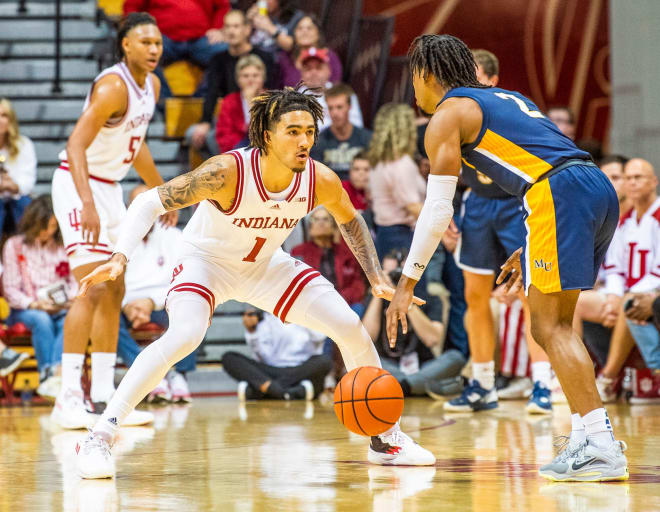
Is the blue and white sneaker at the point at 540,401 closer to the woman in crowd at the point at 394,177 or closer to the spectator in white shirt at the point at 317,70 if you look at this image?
the woman in crowd at the point at 394,177

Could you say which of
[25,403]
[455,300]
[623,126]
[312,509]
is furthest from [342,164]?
[312,509]

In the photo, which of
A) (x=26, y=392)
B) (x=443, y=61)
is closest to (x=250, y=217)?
(x=443, y=61)

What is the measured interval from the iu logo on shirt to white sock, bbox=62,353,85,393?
4411mm

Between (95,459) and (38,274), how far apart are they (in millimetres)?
4709

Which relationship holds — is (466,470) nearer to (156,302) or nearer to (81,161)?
(81,161)

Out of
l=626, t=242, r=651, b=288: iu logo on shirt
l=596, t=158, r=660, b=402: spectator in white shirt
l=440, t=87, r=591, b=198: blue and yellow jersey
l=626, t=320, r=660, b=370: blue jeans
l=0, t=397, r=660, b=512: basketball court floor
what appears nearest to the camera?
l=0, t=397, r=660, b=512: basketball court floor

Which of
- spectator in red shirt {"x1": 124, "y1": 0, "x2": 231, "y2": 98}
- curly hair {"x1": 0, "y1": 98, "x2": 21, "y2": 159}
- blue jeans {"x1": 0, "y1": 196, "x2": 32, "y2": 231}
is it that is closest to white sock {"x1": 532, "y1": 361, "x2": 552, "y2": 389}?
blue jeans {"x1": 0, "y1": 196, "x2": 32, "y2": 231}

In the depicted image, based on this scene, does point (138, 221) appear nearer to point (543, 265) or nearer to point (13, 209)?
point (543, 265)

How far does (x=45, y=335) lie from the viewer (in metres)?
8.53

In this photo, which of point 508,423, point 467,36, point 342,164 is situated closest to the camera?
point 508,423

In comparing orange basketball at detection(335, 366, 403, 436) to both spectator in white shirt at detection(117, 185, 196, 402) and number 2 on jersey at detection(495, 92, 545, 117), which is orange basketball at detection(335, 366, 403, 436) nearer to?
number 2 on jersey at detection(495, 92, 545, 117)

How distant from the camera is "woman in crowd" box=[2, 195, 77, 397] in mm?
8617

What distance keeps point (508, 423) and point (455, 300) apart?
2.78m

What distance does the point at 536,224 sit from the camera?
4355 millimetres
